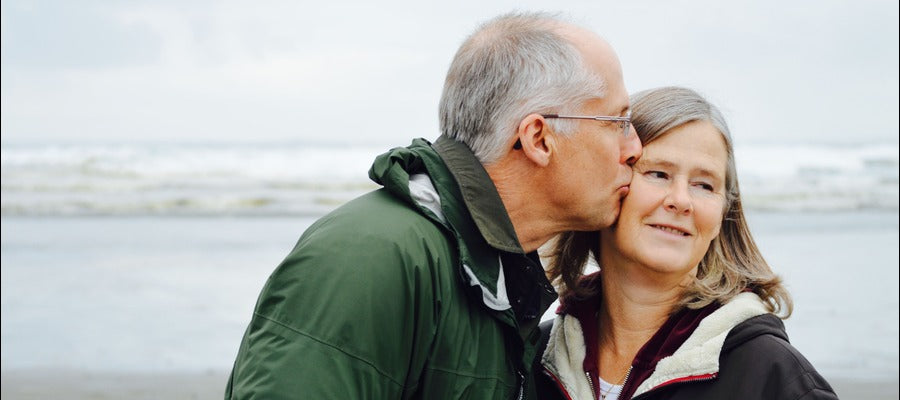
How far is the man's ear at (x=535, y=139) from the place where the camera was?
2.87m

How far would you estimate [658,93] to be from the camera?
10.7 ft

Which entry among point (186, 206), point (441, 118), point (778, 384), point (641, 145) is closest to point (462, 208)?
point (441, 118)

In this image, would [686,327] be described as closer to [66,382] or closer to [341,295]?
[341,295]

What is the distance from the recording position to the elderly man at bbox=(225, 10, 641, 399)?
8.04 feet

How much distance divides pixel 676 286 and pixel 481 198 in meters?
0.84

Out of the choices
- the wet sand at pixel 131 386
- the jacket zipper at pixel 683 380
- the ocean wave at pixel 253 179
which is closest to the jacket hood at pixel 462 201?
the jacket zipper at pixel 683 380

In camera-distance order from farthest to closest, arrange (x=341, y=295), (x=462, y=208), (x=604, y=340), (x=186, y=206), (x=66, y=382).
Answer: (x=186, y=206), (x=66, y=382), (x=604, y=340), (x=462, y=208), (x=341, y=295)

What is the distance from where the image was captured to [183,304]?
33.8 ft

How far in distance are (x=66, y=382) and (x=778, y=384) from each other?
660 centimetres

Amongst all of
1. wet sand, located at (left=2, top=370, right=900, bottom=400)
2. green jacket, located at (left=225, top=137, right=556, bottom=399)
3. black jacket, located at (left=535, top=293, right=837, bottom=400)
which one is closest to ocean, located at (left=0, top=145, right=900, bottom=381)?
wet sand, located at (left=2, top=370, right=900, bottom=400)

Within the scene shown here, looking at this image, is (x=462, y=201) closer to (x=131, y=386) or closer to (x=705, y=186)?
(x=705, y=186)

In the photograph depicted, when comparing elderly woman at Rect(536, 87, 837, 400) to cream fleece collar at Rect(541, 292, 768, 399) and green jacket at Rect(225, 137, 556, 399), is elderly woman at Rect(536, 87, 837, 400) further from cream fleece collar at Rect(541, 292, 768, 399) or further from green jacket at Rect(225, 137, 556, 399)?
green jacket at Rect(225, 137, 556, 399)

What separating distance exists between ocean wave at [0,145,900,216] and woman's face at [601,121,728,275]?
1543cm

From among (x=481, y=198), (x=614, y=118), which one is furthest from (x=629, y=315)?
(x=481, y=198)
